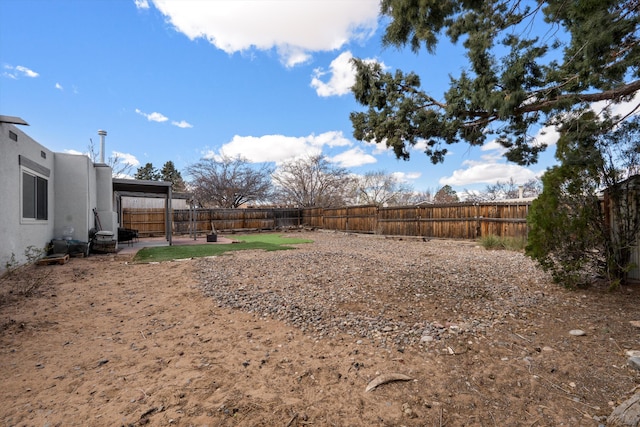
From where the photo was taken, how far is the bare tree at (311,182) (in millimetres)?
25484

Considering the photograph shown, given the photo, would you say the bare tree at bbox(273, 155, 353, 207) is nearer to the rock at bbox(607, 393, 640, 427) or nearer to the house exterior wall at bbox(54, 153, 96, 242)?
the house exterior wall at bbox(54, 153, 96, 242)

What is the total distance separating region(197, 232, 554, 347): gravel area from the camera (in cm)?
340

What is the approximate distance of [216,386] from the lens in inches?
89.4

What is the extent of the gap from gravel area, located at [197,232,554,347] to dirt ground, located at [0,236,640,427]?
22 centimetres

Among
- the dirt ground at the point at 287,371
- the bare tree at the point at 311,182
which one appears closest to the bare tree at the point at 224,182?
the bare tree at the point at 311,182

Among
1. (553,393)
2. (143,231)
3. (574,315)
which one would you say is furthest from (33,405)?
(143,231)

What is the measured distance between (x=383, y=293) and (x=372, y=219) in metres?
11.4

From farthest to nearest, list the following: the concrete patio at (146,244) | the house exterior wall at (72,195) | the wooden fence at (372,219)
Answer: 1. the wooden fence at (372,219)
2. the concrete patio at (146,244)
3. the house exterior wall at (72,195)

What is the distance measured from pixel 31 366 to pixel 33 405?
31.2 inches

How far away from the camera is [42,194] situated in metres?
7.88

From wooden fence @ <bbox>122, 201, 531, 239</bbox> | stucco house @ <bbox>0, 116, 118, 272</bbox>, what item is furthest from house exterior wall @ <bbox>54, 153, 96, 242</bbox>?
wooden fence @ <bbox>122, 201, 531, 239</bbox>

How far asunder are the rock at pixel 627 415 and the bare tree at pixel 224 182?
23.9 metres

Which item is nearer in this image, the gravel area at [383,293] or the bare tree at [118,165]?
the gravel area at [383,293]

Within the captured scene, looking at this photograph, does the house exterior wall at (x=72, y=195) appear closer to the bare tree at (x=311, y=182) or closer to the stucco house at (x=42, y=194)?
the stucco house at (x=42, y=194)
